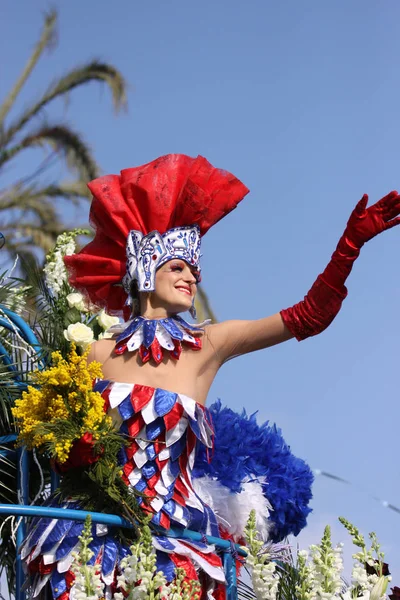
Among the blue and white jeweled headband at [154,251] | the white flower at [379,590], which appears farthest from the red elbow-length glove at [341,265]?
the white flower at [379,590]

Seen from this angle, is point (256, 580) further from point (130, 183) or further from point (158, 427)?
point (130, 183)

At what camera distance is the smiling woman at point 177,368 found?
11.0ft

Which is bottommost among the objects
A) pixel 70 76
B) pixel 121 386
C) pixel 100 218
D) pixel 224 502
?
pixel 224 502

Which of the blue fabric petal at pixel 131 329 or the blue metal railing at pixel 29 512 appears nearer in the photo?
the blue metal railing at pixel 29 512

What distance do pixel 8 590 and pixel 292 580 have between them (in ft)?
5.04

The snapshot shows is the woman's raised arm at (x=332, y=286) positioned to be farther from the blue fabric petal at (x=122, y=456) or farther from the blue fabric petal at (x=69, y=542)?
the blue fabric petal at (x=69, y=542)

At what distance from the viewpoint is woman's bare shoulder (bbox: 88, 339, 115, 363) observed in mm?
3746

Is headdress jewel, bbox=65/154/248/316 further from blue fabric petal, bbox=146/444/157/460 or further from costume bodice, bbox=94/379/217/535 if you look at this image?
blue fabric petal, bbox=146/444/157/460

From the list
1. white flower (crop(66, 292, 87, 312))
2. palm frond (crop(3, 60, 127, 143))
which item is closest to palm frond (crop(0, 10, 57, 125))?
palm frond (crop(3, 60, 127, 143))

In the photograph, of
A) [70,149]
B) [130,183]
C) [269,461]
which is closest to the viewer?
[130,183]

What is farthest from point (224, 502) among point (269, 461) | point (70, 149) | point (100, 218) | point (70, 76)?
point (70, 76)

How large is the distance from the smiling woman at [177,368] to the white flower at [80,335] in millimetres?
164

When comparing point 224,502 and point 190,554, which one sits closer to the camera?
point 190,554

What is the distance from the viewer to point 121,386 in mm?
3535
